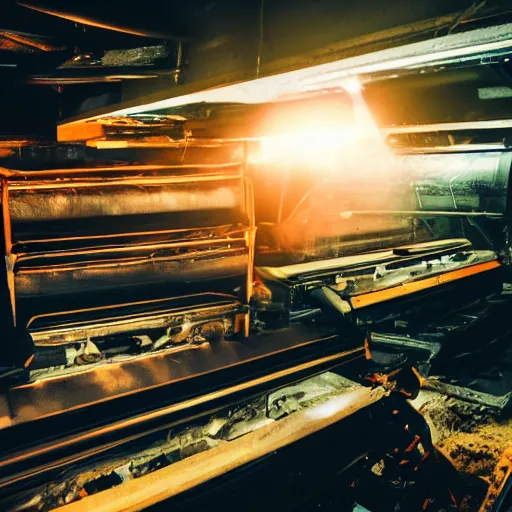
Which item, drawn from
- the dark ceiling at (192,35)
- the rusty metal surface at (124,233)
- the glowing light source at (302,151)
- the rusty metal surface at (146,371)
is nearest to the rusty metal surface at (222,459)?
the rusty metal surface at (146,371)

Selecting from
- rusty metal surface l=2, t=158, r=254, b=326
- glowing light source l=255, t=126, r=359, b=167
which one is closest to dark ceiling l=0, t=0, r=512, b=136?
rusty metal surface l=2, t=158, r=254, b=326

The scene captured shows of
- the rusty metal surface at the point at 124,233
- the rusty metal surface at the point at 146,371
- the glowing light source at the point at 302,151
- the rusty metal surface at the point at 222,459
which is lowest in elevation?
the rusty metal surface at the point at 222,459

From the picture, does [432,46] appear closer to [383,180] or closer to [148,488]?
[148,488]

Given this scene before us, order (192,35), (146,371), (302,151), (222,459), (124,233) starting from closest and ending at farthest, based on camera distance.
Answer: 1. (192,35)
2. (222,459)
3. (146,371)
4. (124,233)
5. (302,151)

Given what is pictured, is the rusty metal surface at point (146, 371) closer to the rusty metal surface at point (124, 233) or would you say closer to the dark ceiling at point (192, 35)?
the rusty metal surface at point (124, 233)

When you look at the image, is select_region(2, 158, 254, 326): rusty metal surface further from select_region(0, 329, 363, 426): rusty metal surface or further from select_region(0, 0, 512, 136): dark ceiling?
select_region(0, 0, 512, 136): dark ceiling

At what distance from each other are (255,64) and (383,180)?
5.42 meters

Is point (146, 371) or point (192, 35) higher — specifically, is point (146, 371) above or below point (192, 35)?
below

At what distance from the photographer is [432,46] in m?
1.16

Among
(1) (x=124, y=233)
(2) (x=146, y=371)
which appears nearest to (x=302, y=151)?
(1) (x=124, y=233)

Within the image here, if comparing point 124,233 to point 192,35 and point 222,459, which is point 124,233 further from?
point 192,35

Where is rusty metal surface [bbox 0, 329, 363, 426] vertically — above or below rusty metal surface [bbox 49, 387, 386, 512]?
above

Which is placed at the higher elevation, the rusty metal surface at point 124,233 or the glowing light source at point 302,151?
the glowing light source at point 302,151

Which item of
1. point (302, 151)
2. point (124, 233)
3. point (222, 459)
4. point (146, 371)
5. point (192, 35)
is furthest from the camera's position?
point (302, 151)
